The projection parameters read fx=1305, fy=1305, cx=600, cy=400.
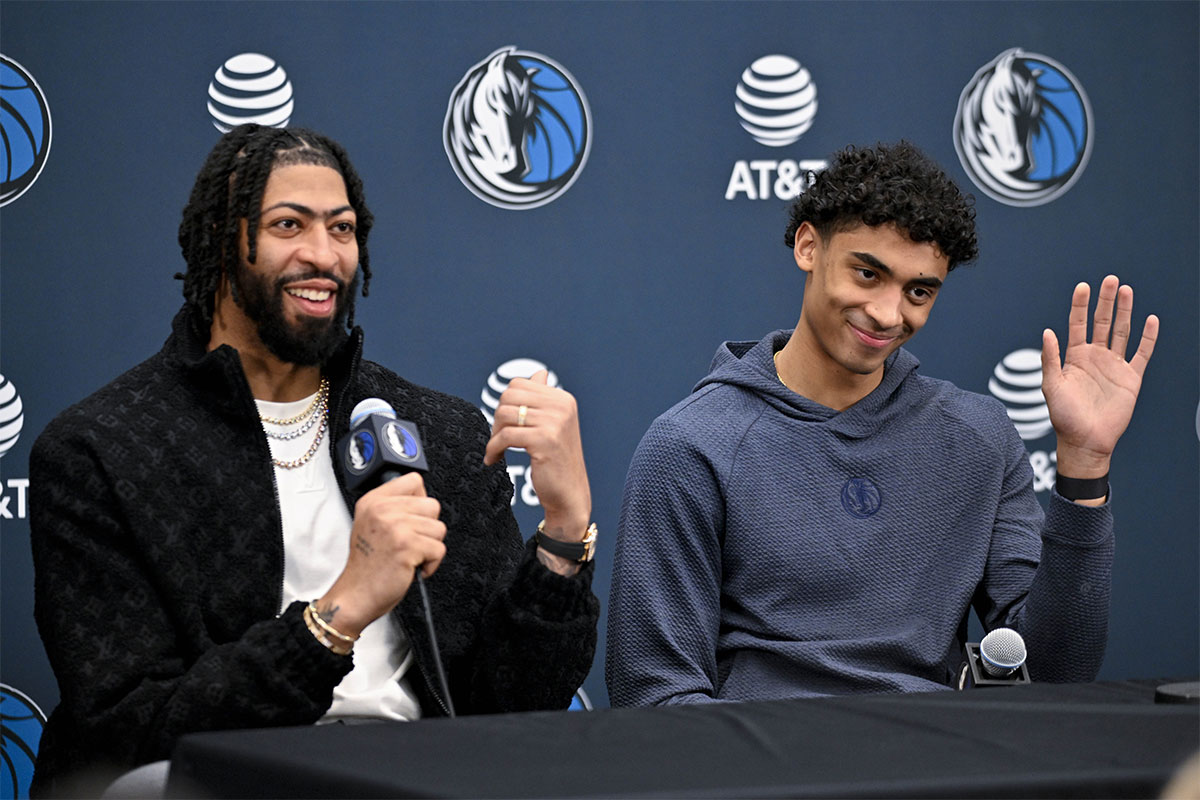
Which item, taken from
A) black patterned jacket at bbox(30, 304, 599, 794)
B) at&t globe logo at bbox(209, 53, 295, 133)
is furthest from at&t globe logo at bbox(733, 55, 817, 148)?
black patterned jacket at bbox(30, 304, 599, 794)

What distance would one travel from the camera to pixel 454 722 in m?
1.04

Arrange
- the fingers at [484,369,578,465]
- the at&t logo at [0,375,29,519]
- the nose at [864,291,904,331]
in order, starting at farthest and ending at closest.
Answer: the at&t logo at [0,375,29,519], the nose at [864,291,904,331], the fingers at [484,369,578,465]

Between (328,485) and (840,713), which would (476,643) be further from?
(840,713)

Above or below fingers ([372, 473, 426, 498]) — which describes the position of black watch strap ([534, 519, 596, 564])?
below

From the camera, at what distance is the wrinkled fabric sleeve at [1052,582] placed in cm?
174

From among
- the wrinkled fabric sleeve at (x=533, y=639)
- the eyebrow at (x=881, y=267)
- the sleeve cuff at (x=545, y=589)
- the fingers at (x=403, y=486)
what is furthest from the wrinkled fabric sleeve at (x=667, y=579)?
the fingers at (x=403, y=486)

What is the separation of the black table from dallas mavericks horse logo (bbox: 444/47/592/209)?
63.2 inches

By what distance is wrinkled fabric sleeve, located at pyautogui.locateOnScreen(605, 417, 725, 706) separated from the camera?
1775mm

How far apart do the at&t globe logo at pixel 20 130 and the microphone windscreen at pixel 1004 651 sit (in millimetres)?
1844

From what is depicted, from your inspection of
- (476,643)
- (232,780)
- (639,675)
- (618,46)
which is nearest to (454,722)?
(232,780)

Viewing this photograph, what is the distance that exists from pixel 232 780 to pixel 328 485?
0.77 metres

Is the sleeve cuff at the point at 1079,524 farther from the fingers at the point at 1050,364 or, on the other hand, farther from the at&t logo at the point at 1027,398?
the at&t logo at the point at 1027,398

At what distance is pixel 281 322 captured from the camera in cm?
164

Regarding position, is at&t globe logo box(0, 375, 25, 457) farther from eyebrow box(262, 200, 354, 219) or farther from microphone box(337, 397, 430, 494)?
microphone box(337, 397, 430, 494)
